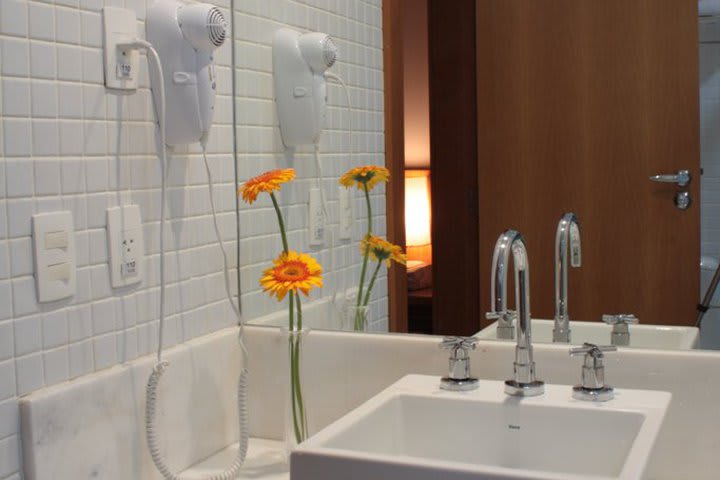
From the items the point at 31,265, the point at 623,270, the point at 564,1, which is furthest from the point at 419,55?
the point at 31,265

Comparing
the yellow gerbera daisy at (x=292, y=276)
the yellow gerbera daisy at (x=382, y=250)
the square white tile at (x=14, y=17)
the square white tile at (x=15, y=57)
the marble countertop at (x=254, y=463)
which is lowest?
the marble countertop at (x=254, y=463)

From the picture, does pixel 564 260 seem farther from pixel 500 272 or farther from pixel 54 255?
pixel 54 255

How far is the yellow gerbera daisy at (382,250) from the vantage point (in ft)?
5.15

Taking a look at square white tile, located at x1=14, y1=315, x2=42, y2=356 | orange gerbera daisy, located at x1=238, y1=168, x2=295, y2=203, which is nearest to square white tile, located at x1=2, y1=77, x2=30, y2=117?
square white tile, located at x1=14, y1=315, x2=42, y2=356

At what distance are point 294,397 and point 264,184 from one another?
0.35 m

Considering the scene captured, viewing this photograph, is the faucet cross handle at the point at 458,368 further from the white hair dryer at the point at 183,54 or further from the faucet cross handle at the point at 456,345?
the white hair dryer at the point at 183,54

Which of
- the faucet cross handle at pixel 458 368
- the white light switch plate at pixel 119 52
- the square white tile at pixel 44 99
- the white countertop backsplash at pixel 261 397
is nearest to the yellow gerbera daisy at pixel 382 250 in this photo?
the white countertop backsplash at pixel 261 397

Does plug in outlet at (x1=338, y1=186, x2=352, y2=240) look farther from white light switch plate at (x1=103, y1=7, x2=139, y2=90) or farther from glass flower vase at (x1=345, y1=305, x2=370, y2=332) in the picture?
white light switch plate at (x1=103, y1=7, x2=139, y2=90)

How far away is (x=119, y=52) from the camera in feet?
4.34

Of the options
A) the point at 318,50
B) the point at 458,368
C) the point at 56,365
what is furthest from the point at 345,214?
the point at 56,365

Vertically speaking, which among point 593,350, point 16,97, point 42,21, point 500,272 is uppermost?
point 42,21

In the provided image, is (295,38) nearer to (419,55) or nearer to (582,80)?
(419,55)

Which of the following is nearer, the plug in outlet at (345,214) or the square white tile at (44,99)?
the square white tile at (44,99)

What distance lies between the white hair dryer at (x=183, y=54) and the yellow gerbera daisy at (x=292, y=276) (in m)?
0.25
